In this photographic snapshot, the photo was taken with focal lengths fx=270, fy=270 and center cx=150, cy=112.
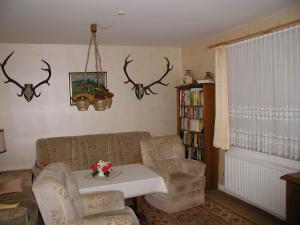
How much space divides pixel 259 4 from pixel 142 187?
2406mm

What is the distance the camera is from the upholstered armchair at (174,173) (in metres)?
3.59

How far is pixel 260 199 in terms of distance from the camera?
350 centimetres

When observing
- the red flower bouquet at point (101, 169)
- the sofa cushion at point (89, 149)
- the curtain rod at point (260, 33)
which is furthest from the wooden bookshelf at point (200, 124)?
the red flower bouquet at point (101, 169)

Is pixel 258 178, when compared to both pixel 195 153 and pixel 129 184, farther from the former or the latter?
pixel 129 184

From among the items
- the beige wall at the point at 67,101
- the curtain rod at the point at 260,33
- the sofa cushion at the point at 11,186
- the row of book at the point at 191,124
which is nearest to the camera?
the curtain rod at the point at 260,33

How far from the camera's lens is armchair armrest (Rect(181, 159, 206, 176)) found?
12.6 ft

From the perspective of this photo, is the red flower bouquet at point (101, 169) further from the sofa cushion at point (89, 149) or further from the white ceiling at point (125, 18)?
the white ceiling at point (125, 18)

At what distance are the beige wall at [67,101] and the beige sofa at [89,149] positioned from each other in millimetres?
370

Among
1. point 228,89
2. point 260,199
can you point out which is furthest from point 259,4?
point 260,199

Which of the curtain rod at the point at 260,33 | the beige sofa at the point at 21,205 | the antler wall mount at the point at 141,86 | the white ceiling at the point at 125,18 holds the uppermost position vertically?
the white ceiling at the point at 125,18

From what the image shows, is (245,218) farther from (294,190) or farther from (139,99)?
(139,99)

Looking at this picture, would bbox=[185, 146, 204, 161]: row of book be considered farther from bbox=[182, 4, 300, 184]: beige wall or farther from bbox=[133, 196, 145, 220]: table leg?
bbox=[133, 196, 145, 220]: table leg

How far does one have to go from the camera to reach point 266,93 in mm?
3412

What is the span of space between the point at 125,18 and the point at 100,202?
6.94 feet
